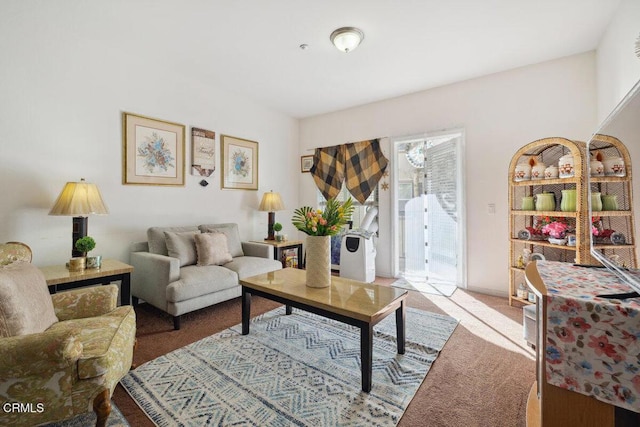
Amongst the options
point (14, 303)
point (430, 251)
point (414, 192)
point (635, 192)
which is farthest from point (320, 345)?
point (414, 192)

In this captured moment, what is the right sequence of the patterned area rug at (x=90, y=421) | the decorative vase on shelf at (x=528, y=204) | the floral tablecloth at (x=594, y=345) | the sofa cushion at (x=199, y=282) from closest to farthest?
the floral tablecloth at (x=594, y=345) → the patterned area rug at (x=90, y=421) → the sofa cushion at (x=199, y=282) → the decorative vase on shelf at (x=528, y=204)

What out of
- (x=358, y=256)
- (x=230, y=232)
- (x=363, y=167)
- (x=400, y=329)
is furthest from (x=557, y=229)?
(x=230, y=232)

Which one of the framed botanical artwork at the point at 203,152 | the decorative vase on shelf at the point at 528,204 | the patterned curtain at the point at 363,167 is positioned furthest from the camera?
the patterned curtain at the point at 363,167

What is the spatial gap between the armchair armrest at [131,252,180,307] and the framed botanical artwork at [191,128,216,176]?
127 centimetres

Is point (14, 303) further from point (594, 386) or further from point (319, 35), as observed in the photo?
point (319, 35)

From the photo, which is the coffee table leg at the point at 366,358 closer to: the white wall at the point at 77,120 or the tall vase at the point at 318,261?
the tall vase at the point at 318,261

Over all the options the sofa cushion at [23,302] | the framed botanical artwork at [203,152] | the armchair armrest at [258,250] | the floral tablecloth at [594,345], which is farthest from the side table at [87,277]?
the floral tablecloth at [594,345]

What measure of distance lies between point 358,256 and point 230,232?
1.73 metres

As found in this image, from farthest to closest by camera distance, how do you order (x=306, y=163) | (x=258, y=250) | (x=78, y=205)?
1. (x=306, y=163)
2. (x=258, y=250)
3. (x=78, y=205)

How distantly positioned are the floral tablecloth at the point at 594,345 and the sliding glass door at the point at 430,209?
2656mm

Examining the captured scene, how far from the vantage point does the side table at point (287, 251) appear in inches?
146

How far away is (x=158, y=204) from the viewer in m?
3.18

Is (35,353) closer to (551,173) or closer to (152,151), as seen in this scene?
(152,151)

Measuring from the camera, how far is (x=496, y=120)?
3264mm
